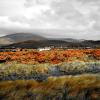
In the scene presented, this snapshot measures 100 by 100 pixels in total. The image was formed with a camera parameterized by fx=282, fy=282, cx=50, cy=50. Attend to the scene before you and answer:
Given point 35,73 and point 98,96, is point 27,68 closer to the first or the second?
point 35,73

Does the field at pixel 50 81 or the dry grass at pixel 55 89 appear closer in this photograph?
the dry grass at pixel 55 89

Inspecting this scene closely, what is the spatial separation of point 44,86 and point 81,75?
510 cm

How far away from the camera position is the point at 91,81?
30.5 m

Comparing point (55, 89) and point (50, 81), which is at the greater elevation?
point (50, 81)

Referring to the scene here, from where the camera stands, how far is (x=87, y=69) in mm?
37281

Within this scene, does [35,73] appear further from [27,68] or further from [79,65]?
[79,65]

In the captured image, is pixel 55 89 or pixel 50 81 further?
pixel 50 81

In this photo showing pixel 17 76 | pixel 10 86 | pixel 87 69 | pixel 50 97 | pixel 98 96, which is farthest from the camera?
pixel 87 69

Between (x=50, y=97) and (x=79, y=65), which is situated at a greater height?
(x=79, y=65)

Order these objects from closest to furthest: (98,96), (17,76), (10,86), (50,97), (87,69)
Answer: (98,96), (50,97), (10,86), (17,76), (87,69)

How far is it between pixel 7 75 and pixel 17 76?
132cm

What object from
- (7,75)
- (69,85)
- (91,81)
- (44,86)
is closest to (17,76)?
(7,75)

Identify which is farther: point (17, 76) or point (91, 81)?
point (17, 76)

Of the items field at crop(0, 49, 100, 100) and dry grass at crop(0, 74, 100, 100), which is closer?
dry grass at crop(0, 74, 100, 100)
